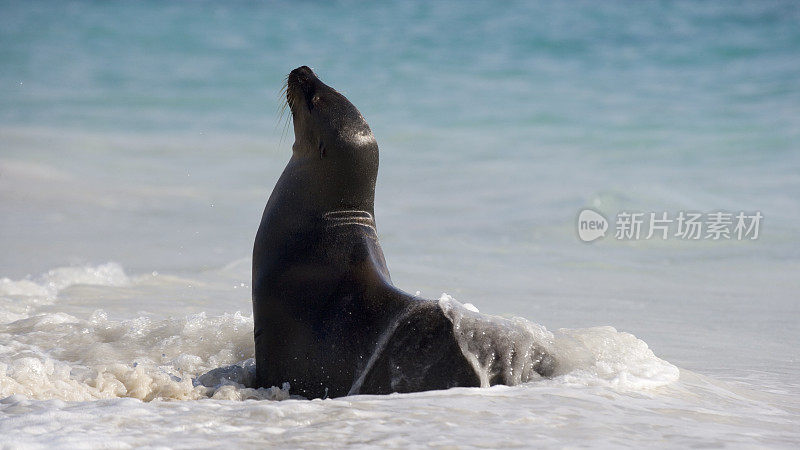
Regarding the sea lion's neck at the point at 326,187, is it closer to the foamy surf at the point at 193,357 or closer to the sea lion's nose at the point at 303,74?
the sea lion's nose at the point at 303,74

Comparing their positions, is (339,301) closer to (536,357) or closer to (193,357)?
(536,357)

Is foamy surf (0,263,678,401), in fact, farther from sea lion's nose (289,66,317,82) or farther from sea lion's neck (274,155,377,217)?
sea lion's nose (289,66,317,82)

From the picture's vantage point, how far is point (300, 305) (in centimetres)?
447

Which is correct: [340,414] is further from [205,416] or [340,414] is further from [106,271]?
[106,271]

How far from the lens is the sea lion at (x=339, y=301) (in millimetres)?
4090

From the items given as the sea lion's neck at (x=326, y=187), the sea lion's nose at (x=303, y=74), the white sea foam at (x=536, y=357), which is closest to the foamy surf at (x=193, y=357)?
the white sea foam at (x=536, y=357)

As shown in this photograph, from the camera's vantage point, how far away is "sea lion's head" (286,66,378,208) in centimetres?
482

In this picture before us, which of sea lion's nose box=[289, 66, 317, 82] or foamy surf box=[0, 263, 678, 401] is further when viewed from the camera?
sea lion's nose box=[289, 66, 317, 82]
